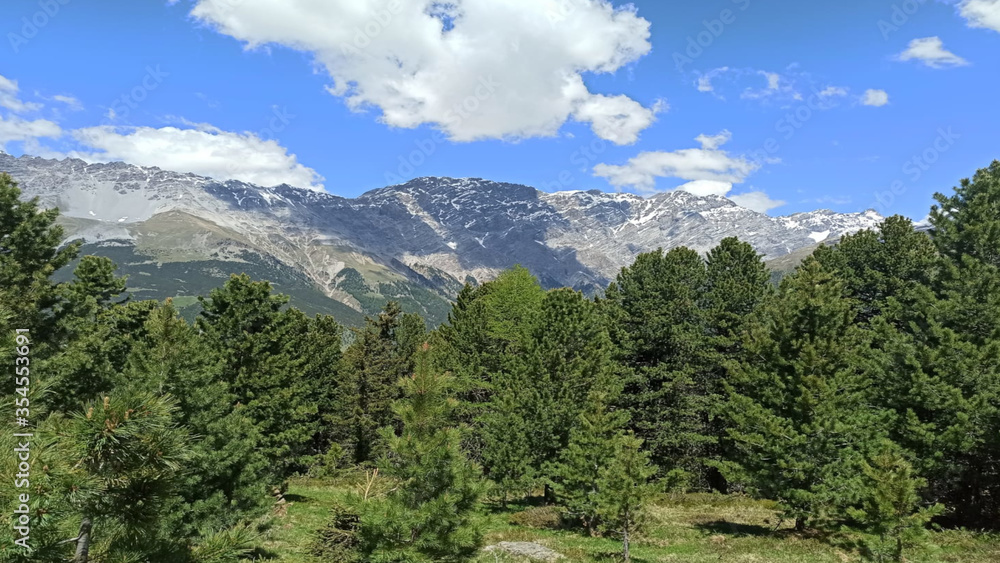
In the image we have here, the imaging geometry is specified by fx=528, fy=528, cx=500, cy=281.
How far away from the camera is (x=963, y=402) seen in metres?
24.5

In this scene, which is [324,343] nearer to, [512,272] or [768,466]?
[512,272]

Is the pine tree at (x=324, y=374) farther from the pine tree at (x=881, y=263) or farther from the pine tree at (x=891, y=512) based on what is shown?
the pine tree at (x=881, y=263)

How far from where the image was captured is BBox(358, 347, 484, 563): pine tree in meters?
12.8

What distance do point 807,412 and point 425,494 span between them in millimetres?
18818

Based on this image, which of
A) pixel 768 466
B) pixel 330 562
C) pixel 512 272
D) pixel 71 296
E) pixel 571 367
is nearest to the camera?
pixel 330 562

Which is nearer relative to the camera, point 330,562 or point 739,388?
point 330,562

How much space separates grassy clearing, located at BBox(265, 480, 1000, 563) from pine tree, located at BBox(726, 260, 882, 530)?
162 cm

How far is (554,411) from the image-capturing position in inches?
1257

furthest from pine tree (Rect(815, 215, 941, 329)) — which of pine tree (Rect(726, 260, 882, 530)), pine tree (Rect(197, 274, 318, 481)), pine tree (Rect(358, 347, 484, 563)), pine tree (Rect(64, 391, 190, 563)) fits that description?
pine tree (Rect(64, 391, 190, 563))

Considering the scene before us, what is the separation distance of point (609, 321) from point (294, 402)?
23.9 m

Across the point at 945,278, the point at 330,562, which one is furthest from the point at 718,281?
the point at 330,562

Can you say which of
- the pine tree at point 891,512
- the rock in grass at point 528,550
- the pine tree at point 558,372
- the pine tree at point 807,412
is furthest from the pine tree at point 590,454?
the pine tree at point 891,512

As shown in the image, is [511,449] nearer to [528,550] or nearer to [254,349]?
[528,550]

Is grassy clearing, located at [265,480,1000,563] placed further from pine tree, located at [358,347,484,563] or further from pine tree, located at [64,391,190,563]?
pine tree, located at [64,391,190,563]
